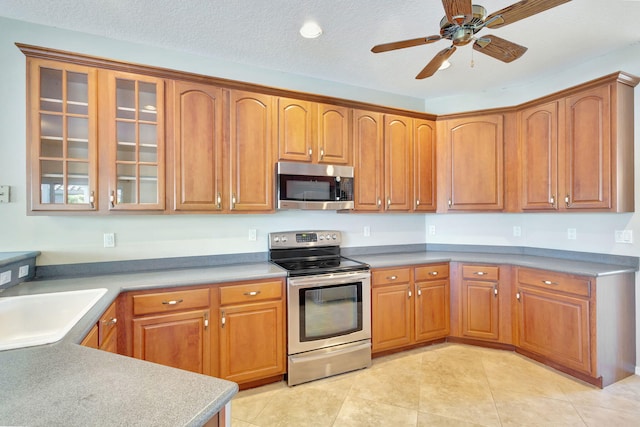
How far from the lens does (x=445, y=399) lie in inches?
86.4

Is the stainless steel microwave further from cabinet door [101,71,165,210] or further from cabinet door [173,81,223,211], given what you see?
cabinet door [101,71,165,210]

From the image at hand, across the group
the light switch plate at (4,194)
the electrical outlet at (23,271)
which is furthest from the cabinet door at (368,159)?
the light switch plate at (4,194)

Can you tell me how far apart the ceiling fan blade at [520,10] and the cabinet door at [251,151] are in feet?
5.60

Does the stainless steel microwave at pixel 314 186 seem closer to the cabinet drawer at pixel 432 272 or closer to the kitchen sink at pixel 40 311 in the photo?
the cabinet drawer at pixel 432 272

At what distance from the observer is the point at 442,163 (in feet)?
11.0

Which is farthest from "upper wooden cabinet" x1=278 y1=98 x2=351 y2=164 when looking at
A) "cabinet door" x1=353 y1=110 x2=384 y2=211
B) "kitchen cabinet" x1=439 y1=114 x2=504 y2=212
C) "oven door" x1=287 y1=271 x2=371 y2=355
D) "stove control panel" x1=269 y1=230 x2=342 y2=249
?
"kitchen cabinet" x1=439 y1=114 x2=504 y2=212

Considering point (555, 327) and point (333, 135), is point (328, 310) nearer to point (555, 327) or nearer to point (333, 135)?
point (333, 135)

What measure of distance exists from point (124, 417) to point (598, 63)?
4.05 metres

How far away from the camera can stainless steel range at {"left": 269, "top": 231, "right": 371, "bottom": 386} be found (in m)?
2.39

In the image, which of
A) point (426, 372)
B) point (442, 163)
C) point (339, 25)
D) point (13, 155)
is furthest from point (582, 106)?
point (13, 155)

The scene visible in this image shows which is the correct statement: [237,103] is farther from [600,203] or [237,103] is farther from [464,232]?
[600,203]

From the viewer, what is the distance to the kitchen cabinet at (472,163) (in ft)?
10.4

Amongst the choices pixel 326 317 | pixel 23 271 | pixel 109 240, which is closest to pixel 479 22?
pixel 326 317

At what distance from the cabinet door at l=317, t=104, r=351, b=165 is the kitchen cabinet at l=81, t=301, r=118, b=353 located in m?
1.95
